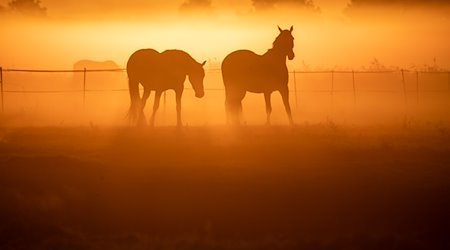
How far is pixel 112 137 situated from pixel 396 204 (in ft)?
30.7

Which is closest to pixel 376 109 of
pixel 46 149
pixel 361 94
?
pixel 361 94

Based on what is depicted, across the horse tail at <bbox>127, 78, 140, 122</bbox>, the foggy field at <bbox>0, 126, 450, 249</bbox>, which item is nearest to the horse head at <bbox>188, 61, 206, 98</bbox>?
the horse tail at <bbox>127, 78, 140, 122</bbox>

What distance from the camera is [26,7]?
7038cm

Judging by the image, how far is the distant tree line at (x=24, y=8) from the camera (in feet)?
230

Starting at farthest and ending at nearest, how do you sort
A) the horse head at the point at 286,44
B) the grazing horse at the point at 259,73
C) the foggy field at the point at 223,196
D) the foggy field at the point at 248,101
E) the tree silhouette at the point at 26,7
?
1. the tree silhouette at the point at 26,7
2. the foggy field at the point at 248,101
3. the horse head at the point at 286,44
4. the grazing horse at the point at 259,73
5. the foggy field at the point at 223,196

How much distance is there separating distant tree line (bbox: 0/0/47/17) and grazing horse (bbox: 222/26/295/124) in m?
46.1

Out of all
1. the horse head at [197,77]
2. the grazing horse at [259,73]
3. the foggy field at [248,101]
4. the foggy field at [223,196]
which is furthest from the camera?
the foggy field at [248,101]

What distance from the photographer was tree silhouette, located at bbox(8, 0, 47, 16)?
70.1m

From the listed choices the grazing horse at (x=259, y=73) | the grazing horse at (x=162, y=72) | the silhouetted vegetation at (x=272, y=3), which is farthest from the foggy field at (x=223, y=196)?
the silhouetted vegetation at (x=272, y=3)

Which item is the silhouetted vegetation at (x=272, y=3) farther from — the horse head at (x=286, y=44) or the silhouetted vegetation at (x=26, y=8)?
the horse head at (x=286, y=44)

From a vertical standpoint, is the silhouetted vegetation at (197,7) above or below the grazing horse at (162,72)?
above

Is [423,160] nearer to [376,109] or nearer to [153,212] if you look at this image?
[153,212]

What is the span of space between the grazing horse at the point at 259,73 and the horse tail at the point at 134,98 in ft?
10.6

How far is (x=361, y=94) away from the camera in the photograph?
45.5 meters
